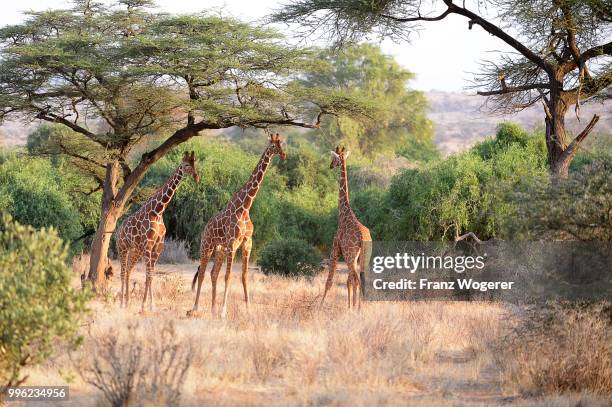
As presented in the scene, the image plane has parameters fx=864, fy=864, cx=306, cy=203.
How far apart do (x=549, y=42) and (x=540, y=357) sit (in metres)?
7.08

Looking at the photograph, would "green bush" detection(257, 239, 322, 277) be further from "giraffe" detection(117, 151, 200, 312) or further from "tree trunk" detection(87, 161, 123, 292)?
"giraffe" detection(117, 151, 200, 312)

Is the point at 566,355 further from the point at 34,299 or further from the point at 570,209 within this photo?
the point at 34,299

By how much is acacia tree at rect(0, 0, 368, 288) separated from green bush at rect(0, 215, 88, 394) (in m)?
8.51

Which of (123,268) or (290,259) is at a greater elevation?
(123,268)

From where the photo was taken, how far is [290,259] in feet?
63.2

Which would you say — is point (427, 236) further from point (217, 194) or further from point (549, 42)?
point (217, 194)

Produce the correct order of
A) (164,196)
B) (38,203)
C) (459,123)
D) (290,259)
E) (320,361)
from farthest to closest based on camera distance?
(459,123) → (38,203) → (290,259) → (164,196) → (320,361)

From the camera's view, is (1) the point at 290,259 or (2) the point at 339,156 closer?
(2) the point at 339,156

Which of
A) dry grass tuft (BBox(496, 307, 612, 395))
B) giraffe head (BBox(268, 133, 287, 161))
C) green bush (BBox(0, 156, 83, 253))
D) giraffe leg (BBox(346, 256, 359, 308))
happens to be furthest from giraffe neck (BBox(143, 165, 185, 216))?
green bush (BBox(0, 156, 83, 253))

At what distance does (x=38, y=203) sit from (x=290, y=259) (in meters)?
6.21

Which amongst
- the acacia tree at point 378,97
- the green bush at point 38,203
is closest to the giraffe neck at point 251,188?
the green bush at point 38,203

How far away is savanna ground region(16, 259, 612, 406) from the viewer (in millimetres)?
7289

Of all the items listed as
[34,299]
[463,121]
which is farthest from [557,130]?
[463,121]

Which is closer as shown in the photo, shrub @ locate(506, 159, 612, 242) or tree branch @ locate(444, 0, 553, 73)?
shrub @ locate(506, 159, 612, 242)
